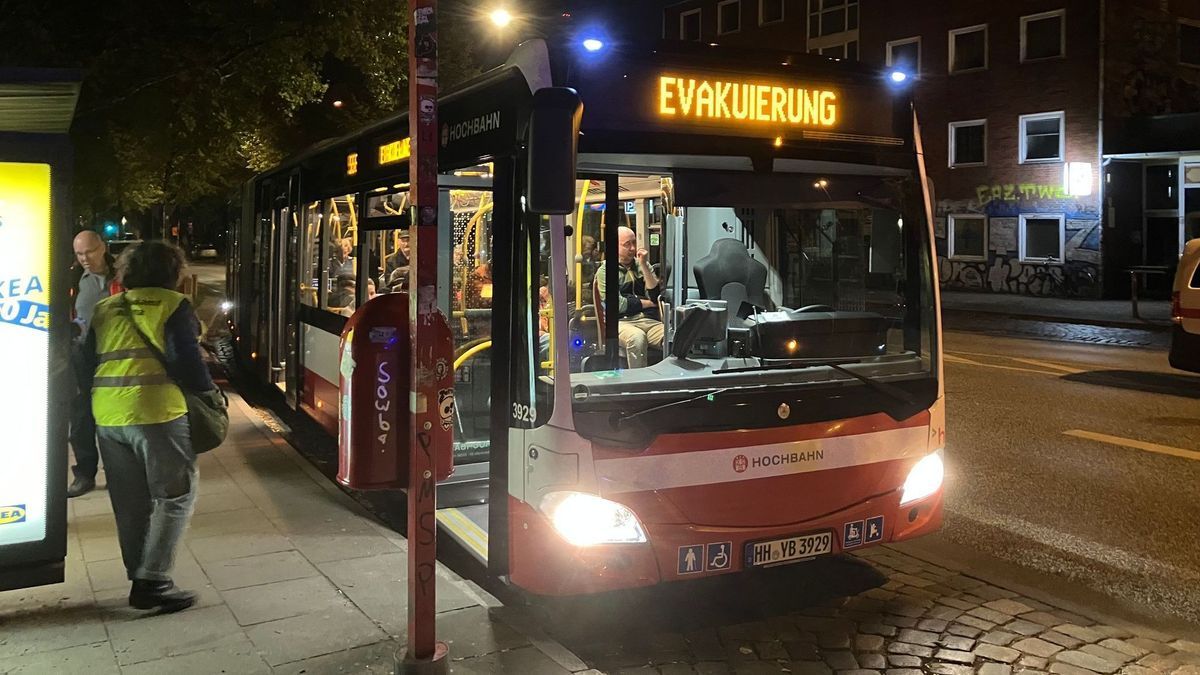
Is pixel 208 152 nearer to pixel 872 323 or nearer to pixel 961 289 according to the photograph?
pixel 872 323

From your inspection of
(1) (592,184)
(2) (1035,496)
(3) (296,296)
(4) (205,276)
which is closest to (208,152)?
(3) (296,296)

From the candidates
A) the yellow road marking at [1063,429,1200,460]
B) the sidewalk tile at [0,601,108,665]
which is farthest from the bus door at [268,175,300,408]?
the yellow road marking at [1063,429,1200,460]

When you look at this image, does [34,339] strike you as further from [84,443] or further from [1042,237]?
[1042,237]

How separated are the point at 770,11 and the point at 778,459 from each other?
122 feet

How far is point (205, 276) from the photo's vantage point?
4844 cm

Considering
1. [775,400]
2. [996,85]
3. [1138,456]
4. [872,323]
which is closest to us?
[775,400]

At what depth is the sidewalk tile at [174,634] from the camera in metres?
4.41

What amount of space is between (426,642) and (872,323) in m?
2.84

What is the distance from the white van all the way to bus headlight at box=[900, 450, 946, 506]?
8.12 metres

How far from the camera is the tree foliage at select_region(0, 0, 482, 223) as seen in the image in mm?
13195

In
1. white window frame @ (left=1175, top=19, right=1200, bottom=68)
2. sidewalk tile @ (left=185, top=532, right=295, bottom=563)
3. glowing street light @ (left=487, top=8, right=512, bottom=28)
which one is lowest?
sidewalk tile @ (left=185, top=532, right=295, bottom=563)

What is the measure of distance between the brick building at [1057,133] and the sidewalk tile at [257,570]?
1040 inches

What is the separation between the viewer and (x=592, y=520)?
453 cm

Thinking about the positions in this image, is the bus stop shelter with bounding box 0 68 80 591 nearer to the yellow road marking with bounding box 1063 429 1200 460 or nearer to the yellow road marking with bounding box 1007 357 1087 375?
the yellow road marking with bounding box 1063 429 1200 460
